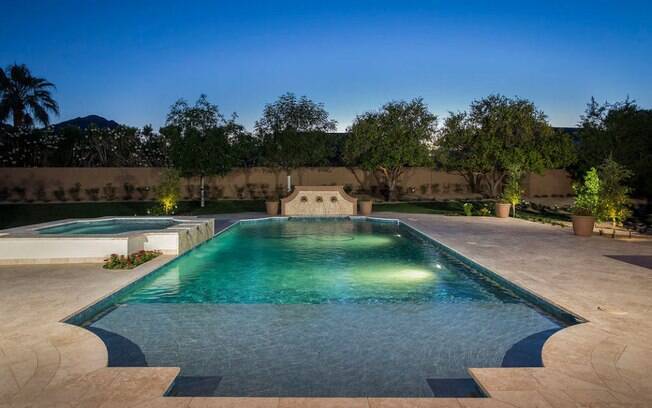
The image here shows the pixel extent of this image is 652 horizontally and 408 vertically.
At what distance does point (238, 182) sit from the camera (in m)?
27.6

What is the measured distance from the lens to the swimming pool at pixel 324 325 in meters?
4.27

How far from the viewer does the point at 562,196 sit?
93.0 feet

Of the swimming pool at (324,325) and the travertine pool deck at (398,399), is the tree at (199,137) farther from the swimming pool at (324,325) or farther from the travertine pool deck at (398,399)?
the travertine pool deck at (398,399)

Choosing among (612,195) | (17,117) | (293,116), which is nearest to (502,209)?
(612,195)

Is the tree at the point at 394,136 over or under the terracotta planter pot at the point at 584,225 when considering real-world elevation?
over

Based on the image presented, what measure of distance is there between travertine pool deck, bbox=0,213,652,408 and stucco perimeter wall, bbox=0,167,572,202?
18980mm

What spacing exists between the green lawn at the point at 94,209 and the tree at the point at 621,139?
18.0 metres

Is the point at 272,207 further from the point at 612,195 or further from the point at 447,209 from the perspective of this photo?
the point at 612,195

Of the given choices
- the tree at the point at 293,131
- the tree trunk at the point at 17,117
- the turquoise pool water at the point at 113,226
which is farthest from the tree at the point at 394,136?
the tree trunk at the point at 17,117

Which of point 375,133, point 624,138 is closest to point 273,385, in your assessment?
point 375,133

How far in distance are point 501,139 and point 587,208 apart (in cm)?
1075

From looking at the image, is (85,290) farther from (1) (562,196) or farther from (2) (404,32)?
(1) (562,196)

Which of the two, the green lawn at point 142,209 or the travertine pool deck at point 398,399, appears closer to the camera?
the travertine pool deck at point 398,399

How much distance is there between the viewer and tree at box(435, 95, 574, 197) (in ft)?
73.7
